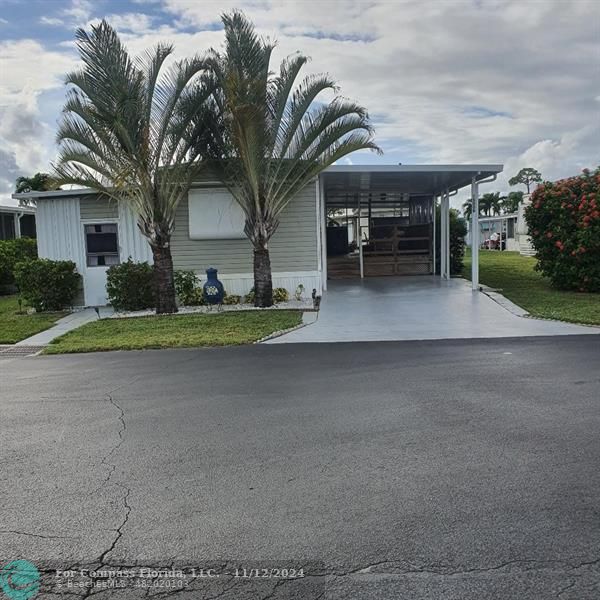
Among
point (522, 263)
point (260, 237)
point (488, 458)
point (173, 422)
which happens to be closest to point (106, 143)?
point (260, 237)

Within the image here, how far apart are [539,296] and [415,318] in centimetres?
451

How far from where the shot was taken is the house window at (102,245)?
14.7m

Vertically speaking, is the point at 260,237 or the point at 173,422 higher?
the point at 260,237

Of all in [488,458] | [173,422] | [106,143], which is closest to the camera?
[488,458]

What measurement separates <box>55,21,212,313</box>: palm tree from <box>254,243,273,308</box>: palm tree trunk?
1.85 m

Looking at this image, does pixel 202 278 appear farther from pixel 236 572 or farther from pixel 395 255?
pixel 236 572

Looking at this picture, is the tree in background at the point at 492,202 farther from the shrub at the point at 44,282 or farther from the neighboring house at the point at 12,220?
the shrub at the point at 44,282

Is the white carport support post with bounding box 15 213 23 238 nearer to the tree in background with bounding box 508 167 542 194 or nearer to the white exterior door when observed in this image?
the white exterior door

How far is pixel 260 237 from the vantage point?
12703mm

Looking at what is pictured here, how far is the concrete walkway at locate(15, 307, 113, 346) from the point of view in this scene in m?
10.5

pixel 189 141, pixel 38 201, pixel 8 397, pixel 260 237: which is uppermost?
pixel 189 141

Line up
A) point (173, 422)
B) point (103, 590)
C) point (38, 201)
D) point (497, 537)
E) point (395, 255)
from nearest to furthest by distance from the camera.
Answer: point (103, 590), point (497, 537), point (173, 422), point (38, 201), point (395, 255)

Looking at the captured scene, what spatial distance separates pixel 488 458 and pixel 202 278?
36.6 ft

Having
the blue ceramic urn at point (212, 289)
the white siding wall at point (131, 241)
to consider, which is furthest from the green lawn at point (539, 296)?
the white siding wall at point (131, 241)
